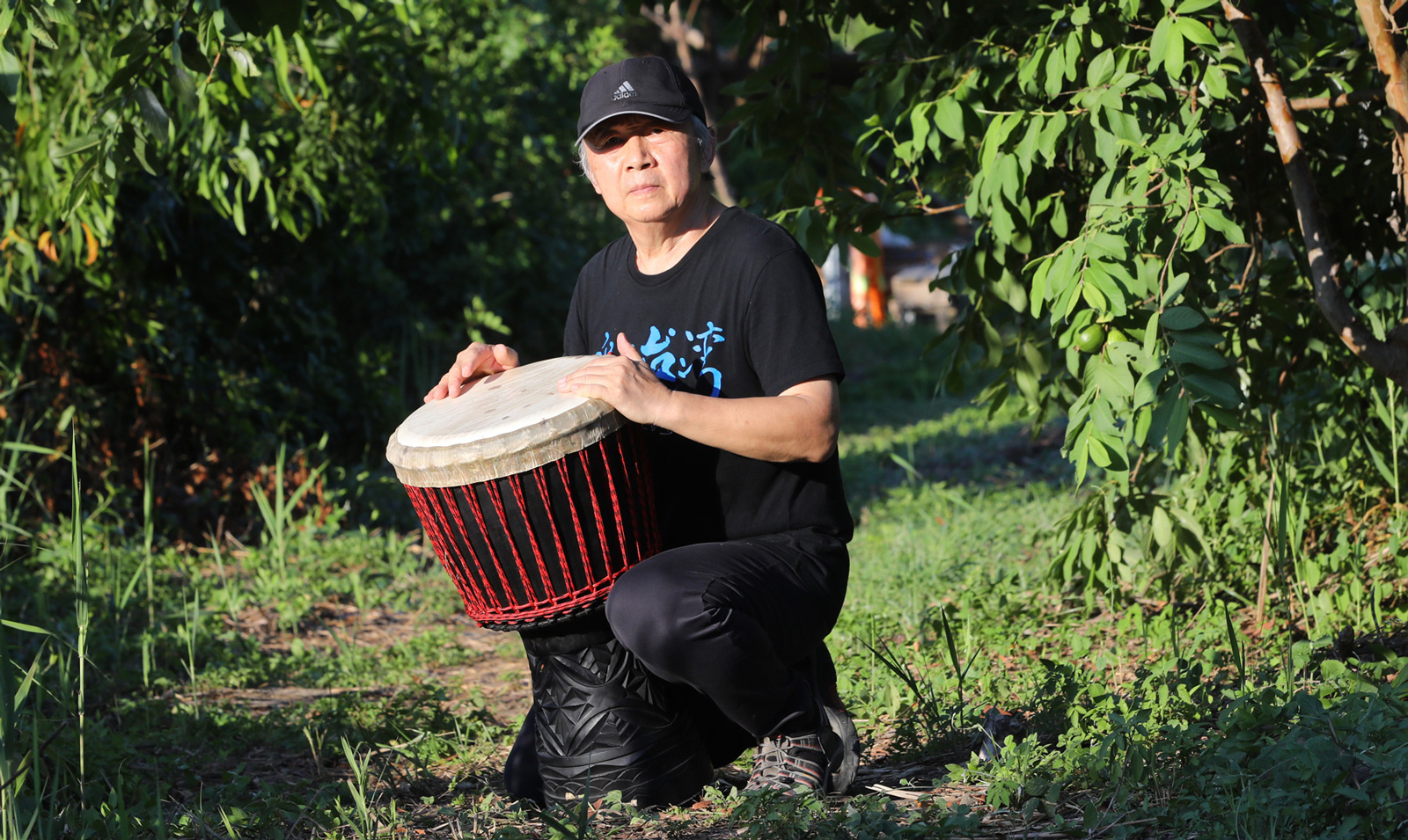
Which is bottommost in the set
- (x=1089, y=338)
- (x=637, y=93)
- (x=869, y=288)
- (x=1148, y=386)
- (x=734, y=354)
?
(x=1148, y=386)

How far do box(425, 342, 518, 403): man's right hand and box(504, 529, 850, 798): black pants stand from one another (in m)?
0.68

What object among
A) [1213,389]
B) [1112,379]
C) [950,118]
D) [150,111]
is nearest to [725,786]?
[1112,379]

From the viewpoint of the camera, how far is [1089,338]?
2.58 m

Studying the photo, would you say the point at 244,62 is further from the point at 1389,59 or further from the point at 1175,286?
the point at 1389,59

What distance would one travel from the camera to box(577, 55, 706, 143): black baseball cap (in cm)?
245

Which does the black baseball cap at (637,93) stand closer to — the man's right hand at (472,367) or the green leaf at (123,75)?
the man's right hand at (472,367)

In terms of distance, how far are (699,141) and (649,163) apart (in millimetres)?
132

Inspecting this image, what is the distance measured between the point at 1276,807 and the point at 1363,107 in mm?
1950

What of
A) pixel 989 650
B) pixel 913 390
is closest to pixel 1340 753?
pixel 989 650

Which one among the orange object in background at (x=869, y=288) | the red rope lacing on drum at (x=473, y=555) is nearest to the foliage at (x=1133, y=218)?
the red rope lacing on drum at (x=473, y=555)

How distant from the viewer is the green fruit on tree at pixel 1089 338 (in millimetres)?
2580

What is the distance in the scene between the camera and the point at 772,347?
238 cm

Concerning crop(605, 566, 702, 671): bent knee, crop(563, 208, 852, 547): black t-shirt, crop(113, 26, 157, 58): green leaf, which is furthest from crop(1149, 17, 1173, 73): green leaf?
crop(113, 26, 157, 58): green leaf

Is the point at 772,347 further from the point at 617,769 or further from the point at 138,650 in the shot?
the point at 138,650
